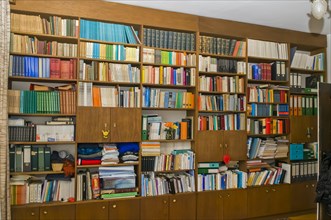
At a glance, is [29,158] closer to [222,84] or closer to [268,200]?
[222,84]

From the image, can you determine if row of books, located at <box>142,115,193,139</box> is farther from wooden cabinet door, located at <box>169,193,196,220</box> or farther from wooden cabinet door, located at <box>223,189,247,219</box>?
wooden cabinet door, located at <box>223,189,247,219</box>

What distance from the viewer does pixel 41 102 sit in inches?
115

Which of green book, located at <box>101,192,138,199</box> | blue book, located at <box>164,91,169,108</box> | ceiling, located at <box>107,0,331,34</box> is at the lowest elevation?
green book, located at <box>101,192,138,199</box>

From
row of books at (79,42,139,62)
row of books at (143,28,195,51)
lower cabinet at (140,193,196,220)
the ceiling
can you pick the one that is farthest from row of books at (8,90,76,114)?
lower cabinet at (140,193,196,220)

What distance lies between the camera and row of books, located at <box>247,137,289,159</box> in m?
3.85

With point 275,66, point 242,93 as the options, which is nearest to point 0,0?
point 242,93

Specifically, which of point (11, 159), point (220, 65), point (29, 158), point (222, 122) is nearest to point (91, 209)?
point (29, 158)

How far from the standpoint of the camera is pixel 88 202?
9.91 ft

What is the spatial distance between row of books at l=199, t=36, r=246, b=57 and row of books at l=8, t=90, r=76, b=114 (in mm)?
1842

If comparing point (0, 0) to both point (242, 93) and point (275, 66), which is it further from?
point (275, 66)

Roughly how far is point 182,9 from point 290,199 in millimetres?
3220

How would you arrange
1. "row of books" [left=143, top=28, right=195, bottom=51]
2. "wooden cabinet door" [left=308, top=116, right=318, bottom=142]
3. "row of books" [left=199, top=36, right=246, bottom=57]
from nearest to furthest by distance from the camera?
"row of books" [left=143, top=28, right=195, bottom=51] → "row of books" [left=199, top=36, right=246, bottom=57] → "wooden cabinet door" [left=308, top=116, right=318, bottom=142]

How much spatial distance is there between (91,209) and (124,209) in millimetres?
390

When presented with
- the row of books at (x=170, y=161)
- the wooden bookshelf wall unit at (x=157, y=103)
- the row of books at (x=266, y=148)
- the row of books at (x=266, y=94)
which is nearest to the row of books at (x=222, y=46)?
the wooden bookshelf wall unit at (x=157, y=103)
